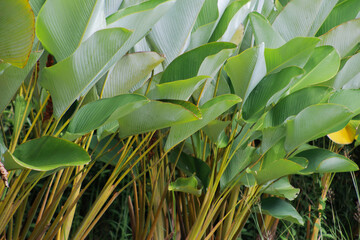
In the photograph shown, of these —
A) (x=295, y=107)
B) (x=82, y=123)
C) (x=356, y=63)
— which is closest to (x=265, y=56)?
(x=295, y=107)

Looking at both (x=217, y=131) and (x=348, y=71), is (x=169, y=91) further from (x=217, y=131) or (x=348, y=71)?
(x=348, y=71)

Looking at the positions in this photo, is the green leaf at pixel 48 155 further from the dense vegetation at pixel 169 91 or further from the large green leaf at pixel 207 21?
the large green leaf at pixel 207 21

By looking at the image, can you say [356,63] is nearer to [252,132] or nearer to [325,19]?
[325,19]

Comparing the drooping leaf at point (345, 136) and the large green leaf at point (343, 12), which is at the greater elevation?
the large green leaf at point (343, 12)

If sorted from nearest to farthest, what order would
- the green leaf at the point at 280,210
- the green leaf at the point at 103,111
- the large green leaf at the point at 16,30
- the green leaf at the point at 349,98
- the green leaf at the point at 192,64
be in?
the large green leaf at the point at 16,30, the green leaf at the point at 103,111, the green leaf at the point at 192,64, the green leaf at the point at 349,98, the green leaf at the point at 280,210

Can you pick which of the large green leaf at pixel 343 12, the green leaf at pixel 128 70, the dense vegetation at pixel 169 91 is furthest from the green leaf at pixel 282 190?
the green leaf at pixel 128 70

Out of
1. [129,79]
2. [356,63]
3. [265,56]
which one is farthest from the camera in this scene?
[356,63]

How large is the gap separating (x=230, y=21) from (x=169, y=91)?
0.68ft

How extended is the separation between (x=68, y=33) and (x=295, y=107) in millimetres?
505

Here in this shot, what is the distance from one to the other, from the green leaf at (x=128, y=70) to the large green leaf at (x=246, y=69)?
7.0 inches

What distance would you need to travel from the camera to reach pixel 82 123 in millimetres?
663

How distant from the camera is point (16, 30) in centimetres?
54

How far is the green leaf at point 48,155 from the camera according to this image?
0.58 metres

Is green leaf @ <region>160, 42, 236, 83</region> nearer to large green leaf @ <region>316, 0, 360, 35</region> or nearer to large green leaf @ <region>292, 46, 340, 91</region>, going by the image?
large green leaf @ <region>292, 46, 340, 91</region>
